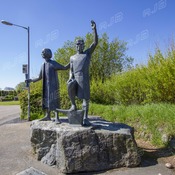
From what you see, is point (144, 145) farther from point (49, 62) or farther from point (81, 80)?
point (49, 62)

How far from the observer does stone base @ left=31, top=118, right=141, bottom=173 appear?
14.0 feet

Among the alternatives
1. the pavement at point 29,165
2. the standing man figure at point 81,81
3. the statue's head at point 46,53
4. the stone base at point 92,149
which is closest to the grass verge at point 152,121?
the pavement at point 29,165

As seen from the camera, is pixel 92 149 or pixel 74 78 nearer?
pixel 92 149

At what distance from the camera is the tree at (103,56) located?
19.6 meters

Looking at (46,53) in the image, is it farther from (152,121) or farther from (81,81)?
(152,121)

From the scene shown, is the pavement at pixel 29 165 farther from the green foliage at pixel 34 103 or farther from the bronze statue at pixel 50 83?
the green foliage at pixel 34 103

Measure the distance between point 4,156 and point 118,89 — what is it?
23.6ft

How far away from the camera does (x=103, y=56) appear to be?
65.8ft

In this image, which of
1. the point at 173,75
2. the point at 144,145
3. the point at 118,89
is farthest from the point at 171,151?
the point at 118,89

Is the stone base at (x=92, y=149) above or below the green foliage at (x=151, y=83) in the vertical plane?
below

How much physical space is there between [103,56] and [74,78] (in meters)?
15.5

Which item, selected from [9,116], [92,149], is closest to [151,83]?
[92,149]

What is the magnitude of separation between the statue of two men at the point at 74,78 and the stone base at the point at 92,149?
0.48 metres

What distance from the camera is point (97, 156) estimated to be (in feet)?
14.3
